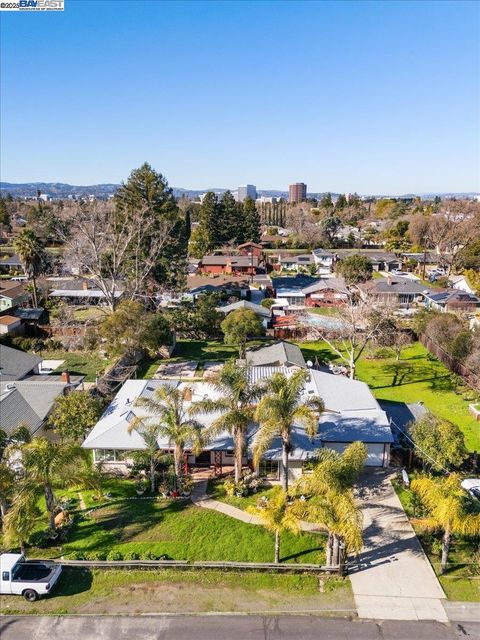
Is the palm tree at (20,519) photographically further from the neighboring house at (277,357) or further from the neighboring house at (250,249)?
the neighboring house at (250,249)

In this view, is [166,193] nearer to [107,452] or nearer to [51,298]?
[51,298]

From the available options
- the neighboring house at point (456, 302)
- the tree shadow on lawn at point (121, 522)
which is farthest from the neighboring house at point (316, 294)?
the tree shadow on lawn at point (121, 522)

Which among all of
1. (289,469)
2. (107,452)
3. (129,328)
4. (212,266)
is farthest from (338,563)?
(212,266)

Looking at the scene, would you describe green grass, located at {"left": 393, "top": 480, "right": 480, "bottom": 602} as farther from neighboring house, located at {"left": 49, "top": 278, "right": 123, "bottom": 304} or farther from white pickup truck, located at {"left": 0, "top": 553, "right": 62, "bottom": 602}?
neighboring house, located at {"left": 49, "top": 278, "right": 123, "bottom": 304}

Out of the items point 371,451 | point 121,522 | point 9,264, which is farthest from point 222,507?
point 9,264

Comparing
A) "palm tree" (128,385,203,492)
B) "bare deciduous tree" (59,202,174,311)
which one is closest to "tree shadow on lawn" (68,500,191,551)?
"palm tree" (128,385,203,492)

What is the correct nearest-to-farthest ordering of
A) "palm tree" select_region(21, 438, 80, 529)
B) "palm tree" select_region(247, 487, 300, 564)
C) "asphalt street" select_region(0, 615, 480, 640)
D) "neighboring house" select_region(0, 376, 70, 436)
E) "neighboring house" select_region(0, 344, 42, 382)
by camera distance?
"asphalt street" select_region(0, 615, 480, 640) < "palm tree" select_region(247, 487, 300, 564) < "palm tree" select_region(21, 438, 80, 529) < "neighboring house" select_region(0, 376, 70, 436) < "neighboring house" select_region(0, 344, 42, 382)
